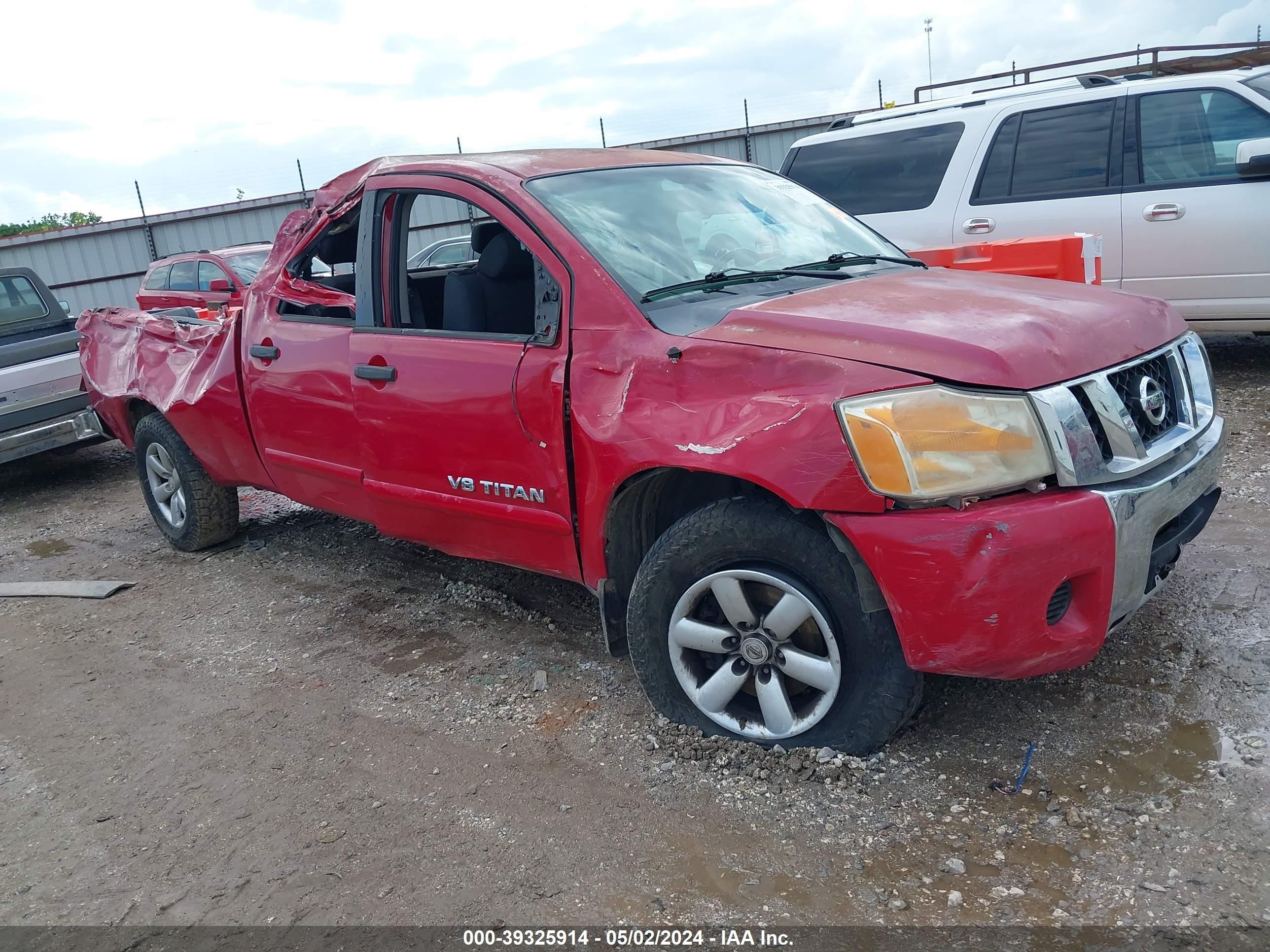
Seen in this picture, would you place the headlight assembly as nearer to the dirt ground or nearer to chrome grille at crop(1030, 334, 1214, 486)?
chrome grille at crop(1030, 334, 1214, 486)

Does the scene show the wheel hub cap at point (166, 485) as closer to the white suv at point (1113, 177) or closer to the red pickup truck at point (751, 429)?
the red pickup truck at point (751, 429)

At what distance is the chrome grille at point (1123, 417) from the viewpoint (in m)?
2.36

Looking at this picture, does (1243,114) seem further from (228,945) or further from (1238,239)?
(228,945)

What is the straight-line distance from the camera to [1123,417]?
8.20ft

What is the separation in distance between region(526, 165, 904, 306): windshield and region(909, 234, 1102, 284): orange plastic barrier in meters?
1.01

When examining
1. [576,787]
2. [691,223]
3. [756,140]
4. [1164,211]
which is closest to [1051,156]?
A: [1164,211]

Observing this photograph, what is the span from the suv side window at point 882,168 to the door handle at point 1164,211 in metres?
1.28

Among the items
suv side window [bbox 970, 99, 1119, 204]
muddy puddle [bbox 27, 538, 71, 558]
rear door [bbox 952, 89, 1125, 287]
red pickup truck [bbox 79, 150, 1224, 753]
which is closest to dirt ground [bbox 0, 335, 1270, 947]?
red pickup truck [bbox 79, 150, 1224, 753]

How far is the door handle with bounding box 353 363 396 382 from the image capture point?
11.5 ft

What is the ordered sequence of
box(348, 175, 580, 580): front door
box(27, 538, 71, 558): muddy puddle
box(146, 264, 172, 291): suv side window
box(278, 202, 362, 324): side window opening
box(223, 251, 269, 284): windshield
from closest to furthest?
box(348, 175, 580, 580): front door
box(278, 202, 362, 324): side window opening
box(27, 538, 71, 558): muddy puddle
box(223, 251, 269, 284): windshield
box(146, 264, 172, 291): suv side window

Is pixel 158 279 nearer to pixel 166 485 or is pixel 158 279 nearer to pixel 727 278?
pixel 166 485

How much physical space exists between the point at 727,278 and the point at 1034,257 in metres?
2.29

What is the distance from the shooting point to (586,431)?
2.89 meters

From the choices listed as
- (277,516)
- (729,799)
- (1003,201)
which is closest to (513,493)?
(729,799)
